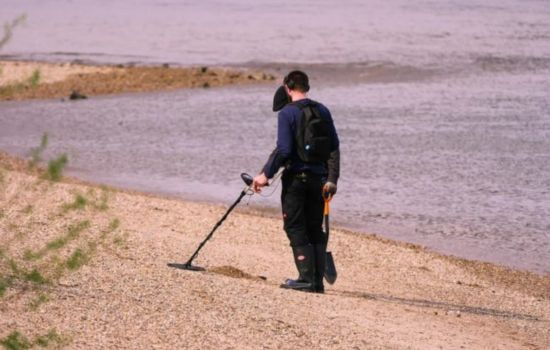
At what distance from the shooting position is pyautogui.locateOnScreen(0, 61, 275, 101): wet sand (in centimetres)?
2922

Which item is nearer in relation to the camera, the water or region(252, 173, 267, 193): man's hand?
region(252, 173, 267, 193): man's hand

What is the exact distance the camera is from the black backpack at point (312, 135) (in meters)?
9.50

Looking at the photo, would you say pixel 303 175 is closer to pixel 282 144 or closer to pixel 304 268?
pixel 282 144

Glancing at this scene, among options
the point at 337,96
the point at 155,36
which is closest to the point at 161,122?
the point at 337,96

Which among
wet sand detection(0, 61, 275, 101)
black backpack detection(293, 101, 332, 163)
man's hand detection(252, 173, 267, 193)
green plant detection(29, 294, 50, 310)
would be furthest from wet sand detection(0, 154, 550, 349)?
wet sand detection(0, 61, 275, 101)

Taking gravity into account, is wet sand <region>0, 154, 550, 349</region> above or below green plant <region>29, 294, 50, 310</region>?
below

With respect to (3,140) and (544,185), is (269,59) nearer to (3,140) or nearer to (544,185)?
(3,140)

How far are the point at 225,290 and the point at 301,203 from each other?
932mm

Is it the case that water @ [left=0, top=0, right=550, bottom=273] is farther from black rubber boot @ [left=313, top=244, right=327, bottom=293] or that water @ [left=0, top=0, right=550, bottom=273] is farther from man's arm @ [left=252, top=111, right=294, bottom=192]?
black rubber boot @ [left=313, top=244, right=327, bottom=293]

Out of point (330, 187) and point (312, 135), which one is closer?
point (312, 135)

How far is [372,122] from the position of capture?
23.4 metres

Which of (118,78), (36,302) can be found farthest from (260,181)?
(118,78)

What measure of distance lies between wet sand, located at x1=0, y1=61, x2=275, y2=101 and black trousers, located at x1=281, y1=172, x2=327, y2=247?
62.0 feet

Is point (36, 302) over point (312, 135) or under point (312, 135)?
under
